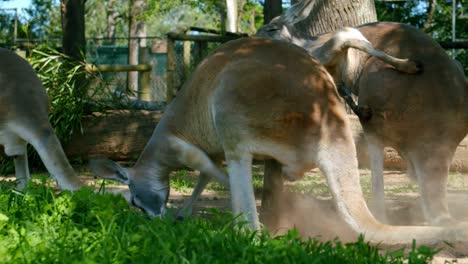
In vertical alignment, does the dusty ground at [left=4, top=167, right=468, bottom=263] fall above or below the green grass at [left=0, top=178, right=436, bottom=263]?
below

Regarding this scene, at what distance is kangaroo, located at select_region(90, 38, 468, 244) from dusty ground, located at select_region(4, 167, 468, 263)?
0.39 m

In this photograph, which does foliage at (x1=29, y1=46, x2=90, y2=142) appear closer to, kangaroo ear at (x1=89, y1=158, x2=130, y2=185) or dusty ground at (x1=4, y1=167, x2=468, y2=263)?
dusty ground at (x1=4, y1=167, x2=468, y2=263)

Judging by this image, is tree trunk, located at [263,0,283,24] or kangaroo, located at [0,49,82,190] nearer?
kangaroo, located at [0,49,82,190]

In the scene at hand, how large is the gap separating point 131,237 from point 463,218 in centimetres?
310

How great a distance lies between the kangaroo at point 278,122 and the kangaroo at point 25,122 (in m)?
1.46

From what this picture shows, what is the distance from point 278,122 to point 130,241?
1.24 m

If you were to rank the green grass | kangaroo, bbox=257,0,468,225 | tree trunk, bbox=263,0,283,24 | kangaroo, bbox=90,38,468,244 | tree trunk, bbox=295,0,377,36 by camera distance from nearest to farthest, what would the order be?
the green grass, kangaroo, bbox=90,38,468,244, kangaroo, bbox=257,0,468,225, tree trunk, bbox=295,0,377,36, tree trunk, bbox=263,0,283,24

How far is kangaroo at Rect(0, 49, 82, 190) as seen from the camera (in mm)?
5809

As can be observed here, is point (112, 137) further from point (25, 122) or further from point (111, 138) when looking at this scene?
point (25, 122)

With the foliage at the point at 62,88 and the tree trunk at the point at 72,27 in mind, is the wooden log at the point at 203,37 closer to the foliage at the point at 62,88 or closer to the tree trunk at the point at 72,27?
the tree trunk at the point at 72,27

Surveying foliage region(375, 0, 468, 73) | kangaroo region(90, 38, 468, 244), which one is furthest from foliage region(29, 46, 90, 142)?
foliage region(375, 0, 468, 73)

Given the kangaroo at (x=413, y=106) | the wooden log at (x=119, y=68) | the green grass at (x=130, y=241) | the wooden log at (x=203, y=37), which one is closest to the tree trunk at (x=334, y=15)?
the kangaroo at (x=413, y=106)

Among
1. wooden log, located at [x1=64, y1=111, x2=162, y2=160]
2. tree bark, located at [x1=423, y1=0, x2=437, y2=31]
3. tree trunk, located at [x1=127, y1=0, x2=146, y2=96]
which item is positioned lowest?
wooden log, located at [x1=64, y1=111, x2=162, y2=160]

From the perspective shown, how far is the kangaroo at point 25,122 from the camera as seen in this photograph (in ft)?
19.1
